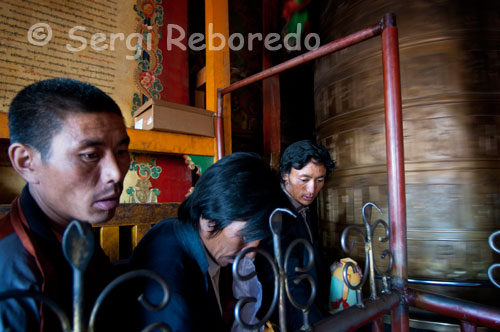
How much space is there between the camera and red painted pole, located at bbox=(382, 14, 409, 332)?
961mm

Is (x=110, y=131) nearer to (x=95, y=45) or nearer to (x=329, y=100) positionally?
(x=95, y=45)

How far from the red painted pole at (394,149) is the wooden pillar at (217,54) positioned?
1.21 metres

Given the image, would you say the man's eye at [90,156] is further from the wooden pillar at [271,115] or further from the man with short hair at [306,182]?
the wooden pillar at [271,115]

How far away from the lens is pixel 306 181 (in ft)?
5.77

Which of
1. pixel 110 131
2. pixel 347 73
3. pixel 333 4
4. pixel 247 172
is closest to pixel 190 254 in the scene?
pixel 247 172

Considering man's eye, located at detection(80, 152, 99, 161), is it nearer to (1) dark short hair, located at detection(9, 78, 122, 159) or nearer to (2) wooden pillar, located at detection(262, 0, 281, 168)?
(1) dark short hair, located at detection(9, 78, 122, 159)

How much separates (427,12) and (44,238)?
236 cm

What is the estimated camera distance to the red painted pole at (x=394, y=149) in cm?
96

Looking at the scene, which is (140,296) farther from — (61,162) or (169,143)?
(169,143)

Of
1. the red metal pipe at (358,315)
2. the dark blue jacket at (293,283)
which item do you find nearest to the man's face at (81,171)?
the red metal pipe at (358,315)

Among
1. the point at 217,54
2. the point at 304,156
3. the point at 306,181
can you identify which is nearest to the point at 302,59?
the point at 304,156

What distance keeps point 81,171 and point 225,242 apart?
1.47 ft

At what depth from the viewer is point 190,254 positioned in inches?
33.3

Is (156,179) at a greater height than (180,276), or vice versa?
(156,179)
